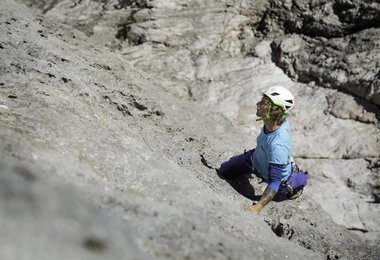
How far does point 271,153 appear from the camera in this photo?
6312 millimetres

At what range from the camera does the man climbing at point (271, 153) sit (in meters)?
6.27

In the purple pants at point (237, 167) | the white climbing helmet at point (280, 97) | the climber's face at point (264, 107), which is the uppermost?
the white climbing helmet at point (280, 97)

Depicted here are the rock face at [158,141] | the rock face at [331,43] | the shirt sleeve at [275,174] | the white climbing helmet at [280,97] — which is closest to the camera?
the rock face at [158,141]

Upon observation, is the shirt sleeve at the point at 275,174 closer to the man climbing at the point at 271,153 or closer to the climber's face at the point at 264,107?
the man climbing at the point at 271,153

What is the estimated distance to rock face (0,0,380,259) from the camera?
253cm

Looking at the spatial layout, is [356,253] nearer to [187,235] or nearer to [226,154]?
[226,154]

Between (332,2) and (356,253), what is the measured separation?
24.5ft

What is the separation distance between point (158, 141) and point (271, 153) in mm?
1926

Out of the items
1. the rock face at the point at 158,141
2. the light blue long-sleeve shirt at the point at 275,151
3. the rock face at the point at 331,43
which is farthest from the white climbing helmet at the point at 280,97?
the rock face at the point at 331,43

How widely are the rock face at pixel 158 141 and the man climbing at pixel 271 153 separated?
1.06ft

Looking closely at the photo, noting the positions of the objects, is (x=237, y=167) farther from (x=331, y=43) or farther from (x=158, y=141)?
(x=331, y=43)

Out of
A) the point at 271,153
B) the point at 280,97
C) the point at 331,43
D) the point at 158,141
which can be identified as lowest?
the point at 158,141

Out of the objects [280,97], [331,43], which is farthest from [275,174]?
[331,43]

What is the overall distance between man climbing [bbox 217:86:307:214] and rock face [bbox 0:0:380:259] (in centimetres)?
32
